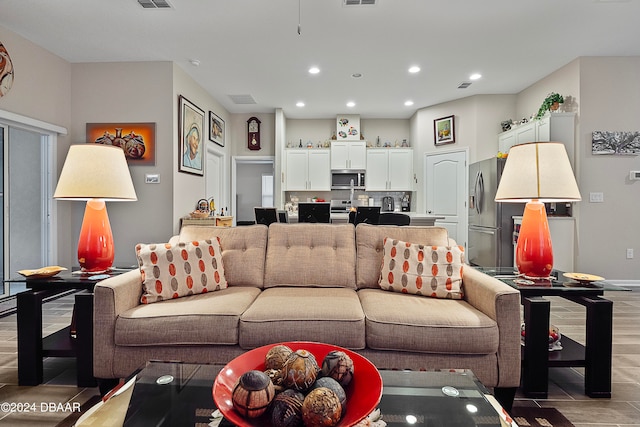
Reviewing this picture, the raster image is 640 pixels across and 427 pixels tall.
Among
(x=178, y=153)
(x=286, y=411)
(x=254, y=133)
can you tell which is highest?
(x=254, y=133)

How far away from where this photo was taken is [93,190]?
226 centimetres

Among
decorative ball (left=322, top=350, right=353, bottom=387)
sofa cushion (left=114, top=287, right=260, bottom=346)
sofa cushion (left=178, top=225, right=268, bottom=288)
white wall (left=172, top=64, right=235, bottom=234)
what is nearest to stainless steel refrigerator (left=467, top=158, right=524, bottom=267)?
sofa cushion (left=178, top=225, right=268, bottom=288)

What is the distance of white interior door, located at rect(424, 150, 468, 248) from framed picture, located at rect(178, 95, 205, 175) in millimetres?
4106

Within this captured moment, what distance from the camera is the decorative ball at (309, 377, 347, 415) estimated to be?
93 centimetres

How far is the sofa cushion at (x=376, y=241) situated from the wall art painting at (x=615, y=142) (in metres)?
3.37

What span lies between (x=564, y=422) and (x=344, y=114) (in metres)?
6.33

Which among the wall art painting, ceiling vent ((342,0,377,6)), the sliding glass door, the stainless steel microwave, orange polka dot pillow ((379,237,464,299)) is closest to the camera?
orange polka dot pillow ((379,237,464,299))

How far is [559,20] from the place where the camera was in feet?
11.6

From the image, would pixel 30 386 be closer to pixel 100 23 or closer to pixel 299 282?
pixel 299 282

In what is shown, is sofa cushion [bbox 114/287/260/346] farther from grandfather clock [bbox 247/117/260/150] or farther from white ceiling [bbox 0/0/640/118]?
grandfather clock [bbox 247/117/260/150]

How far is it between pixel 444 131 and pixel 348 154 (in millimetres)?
1897

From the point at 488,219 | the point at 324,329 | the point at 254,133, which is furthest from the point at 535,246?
the point at 254,133

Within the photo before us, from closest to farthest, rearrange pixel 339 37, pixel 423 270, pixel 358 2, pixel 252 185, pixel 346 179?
pixel 423 270 → pixel 358 2 → pixel 339 37 → pixel 346 179 → pixel 252 185

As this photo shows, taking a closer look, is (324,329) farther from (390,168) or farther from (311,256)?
(390,168)
